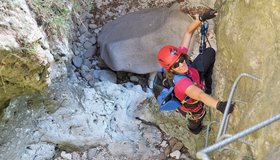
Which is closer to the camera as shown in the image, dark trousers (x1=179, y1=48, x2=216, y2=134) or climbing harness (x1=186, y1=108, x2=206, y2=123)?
dark trousers (x1=179, y1=48, x2=216, y2=134)

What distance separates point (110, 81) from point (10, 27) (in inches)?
110

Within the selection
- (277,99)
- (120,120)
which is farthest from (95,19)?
(277,99)

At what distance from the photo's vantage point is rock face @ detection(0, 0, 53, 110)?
3330 millimetres

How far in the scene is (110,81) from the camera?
6.07 metres

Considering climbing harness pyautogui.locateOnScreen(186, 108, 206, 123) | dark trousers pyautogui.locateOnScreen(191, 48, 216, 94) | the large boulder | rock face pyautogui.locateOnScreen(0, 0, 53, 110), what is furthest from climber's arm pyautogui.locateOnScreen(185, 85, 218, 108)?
the large boulder

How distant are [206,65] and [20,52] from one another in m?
2.17

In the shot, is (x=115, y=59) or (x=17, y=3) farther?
(x=115, y=59)

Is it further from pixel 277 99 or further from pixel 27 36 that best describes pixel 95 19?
pixel 277 99

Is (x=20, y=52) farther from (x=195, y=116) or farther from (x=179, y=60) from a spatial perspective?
(x=195, y=116)

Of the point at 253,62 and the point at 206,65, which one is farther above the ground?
the point at 253,62

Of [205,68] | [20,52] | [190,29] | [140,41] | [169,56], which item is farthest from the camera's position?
[140,41]

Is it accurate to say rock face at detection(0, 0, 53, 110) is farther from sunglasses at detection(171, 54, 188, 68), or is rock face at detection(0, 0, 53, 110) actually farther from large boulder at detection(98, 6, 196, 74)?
large boulder at detection(98, 6, 196, 74)

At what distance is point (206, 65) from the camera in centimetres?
464

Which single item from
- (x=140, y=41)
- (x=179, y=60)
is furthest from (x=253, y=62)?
(x=140, y=41)
